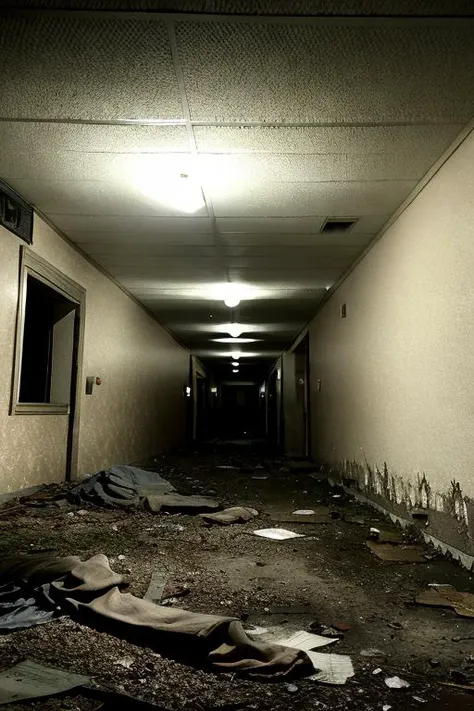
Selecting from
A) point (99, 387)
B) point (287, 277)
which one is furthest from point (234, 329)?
point (99, 387)

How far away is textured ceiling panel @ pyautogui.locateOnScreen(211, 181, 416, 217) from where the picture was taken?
4160 millimetres

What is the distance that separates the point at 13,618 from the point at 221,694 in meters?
1.01

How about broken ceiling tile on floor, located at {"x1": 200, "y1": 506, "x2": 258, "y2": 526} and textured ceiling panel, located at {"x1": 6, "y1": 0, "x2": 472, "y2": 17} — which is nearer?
textured ceiling panel, located at {"x1": 6, "y1": 0, "x2": 472, "y2": 17}

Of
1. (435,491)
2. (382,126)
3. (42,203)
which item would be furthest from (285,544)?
(42,203)

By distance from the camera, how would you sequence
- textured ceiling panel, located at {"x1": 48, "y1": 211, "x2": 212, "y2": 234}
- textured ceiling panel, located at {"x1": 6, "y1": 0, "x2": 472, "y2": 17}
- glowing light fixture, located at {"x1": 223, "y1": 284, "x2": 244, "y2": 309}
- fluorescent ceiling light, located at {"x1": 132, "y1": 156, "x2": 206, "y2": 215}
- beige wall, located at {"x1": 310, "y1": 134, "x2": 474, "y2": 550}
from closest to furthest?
textured ceiling panel, located at {"x1": 6, "y1": 0, "x2": 472, "y2": 17} → beige wall, located at {"x1": 310, "y1": 134, "x2": 474, "y2": 550} → fluorescent ceiling light, located at {"x1": 132, "y1": 156, "x2": 206, "y2": 215} → textured ceiling panel, located at {"x1": 48, "y1": 211, "x2": 212, "y2": 234} → glowing light fixture, located at {"x1": 223, "y1": 284, "x2": 244, "y2": 309}

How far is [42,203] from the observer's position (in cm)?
458

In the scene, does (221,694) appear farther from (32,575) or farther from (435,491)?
(435,491)

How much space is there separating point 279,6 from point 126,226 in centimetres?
311

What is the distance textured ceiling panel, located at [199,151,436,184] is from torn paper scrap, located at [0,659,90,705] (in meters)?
3.18

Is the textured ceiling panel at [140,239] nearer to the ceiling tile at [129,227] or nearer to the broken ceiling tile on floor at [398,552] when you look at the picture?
the ceiling tile at [129,227]

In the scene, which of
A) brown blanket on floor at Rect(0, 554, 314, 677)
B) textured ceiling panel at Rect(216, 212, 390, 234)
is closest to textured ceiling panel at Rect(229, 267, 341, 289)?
textured ceiling panel at Rect(216, 212, 390, 234)

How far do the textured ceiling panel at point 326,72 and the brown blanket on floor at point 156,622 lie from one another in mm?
2564

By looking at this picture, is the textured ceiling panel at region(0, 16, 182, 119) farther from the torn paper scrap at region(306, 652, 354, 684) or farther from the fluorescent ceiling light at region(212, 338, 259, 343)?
the fluorescent ceiling light at region(212, 338, 259, 343)

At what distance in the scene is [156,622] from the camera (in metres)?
1.98
